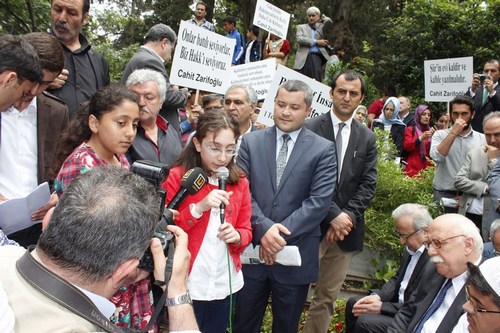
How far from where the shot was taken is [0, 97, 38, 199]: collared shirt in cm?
319

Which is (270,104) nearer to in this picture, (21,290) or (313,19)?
(21,290)

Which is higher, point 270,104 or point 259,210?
point 270,104

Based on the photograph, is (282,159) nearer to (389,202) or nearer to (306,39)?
(389,202)

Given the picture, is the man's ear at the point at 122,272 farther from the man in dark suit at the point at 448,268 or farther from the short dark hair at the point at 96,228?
the man in dark suit at the point at 448,268

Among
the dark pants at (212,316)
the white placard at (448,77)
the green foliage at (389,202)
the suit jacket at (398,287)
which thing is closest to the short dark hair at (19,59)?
the dark pants at (212,316)

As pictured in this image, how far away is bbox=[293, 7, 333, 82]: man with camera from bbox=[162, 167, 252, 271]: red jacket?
8.39 meters

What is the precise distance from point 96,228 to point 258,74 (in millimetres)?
5168

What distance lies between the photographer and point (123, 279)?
1.69 m

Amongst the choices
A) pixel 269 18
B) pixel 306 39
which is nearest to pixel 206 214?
pixel 269 18

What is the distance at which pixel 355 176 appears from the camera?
4391mm

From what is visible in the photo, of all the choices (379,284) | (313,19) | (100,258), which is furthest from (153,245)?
(313,19)

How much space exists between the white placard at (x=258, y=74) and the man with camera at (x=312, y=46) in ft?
16.4

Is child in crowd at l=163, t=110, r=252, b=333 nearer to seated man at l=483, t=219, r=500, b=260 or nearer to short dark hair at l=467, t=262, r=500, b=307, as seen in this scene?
short dark hair at l=467, t=262, r=500, b=307

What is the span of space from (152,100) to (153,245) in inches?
80.6
